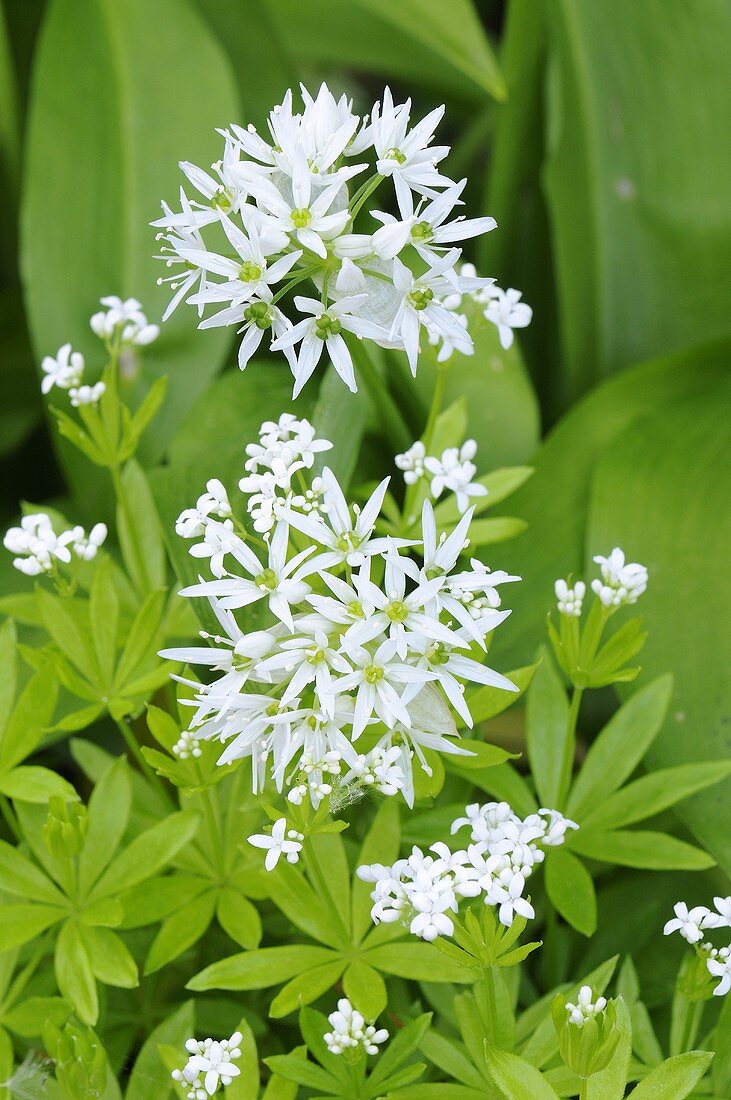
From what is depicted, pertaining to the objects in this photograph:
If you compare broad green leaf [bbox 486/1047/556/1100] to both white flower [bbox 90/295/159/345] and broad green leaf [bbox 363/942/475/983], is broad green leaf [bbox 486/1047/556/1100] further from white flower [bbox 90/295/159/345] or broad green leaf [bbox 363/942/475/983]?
white flower [bbox 90/295/159/345]

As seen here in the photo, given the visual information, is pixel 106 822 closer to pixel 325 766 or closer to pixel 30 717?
pixel 30 717

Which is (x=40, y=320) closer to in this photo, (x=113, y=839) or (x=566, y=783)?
(x=113, y=839)

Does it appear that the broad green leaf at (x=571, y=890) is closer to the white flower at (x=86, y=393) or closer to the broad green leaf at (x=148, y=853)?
the broad green leaf at (x=148, y=853)

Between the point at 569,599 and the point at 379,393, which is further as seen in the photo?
the point at 379,393

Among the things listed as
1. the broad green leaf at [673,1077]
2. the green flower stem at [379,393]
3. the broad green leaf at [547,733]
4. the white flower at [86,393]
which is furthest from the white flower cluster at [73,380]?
the broad green leaf at [673,1077]

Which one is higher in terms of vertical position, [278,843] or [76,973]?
[278,843]

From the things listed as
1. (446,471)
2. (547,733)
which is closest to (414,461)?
(446,471)
